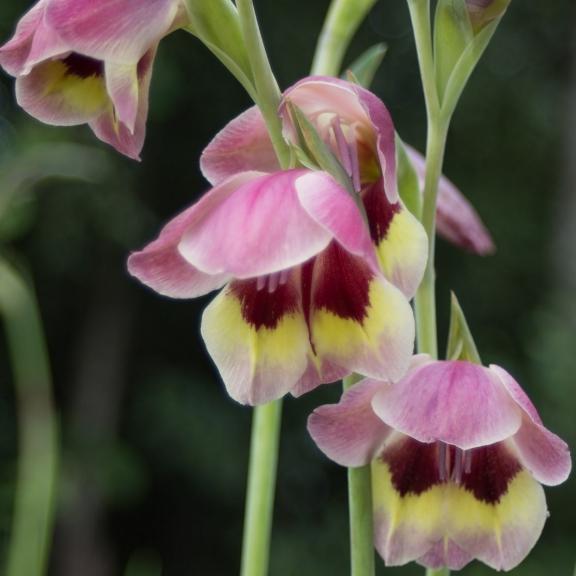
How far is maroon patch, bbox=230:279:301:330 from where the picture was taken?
39 cm

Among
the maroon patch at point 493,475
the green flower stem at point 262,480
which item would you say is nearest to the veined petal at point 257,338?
the maroon patch at point 493,475

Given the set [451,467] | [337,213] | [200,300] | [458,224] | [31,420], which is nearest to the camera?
[337,213]

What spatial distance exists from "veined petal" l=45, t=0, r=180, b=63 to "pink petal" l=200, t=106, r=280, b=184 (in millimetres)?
50

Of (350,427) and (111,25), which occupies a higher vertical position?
(111,25)

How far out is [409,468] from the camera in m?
0.44

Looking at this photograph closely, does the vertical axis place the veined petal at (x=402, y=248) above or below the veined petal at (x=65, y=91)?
below

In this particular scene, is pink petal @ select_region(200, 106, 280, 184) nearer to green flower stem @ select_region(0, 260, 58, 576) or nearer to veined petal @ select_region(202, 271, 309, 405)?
veined petal @ select_region(202, 271, 309, 405)

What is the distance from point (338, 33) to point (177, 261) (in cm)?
30

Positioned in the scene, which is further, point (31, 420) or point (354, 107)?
point (31, 420)

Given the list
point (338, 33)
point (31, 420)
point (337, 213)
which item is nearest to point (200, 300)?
point (31, 420)

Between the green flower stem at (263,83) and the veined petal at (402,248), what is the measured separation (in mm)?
47

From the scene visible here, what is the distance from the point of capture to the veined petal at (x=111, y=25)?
383 mm

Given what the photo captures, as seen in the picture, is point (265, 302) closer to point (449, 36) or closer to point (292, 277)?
point (292, 277)

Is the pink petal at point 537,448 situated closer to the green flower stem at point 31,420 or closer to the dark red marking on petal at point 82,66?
the dark red marking on petal at point 82,66
